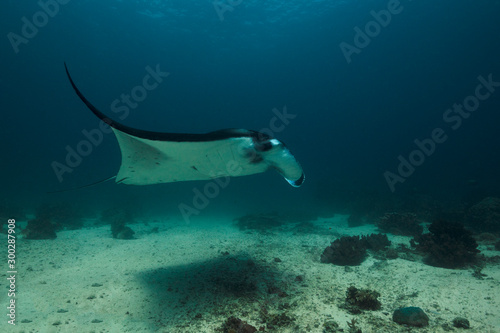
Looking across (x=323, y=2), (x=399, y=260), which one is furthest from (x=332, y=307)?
(x=323, y=2)

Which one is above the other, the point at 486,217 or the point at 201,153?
the point at 486,217

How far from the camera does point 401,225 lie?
862 cm

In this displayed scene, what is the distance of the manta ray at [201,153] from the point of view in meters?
2.97

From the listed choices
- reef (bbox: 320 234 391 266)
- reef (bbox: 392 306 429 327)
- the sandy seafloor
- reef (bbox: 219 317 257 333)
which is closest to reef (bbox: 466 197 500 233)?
the sandy seafloor

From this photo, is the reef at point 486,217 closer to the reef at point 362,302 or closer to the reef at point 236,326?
the reef at point 362,302

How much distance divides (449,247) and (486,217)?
6.23 meters

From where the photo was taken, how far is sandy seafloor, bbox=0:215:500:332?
3.11m

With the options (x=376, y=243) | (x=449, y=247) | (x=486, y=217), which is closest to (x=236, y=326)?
(x=376, y=243)

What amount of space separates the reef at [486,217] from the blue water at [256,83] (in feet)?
18.5

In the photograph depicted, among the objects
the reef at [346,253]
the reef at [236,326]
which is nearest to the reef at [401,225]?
the reef at [346,253]

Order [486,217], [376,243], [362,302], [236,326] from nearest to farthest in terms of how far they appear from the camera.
Answer: [236,326], [362,302], [376,243], [486,217]

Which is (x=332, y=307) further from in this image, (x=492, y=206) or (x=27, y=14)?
(x=27, y=14)

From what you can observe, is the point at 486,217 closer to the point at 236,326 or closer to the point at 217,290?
the point at 217,290

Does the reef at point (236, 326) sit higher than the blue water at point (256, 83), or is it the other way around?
the blue water at point (256, 83)
